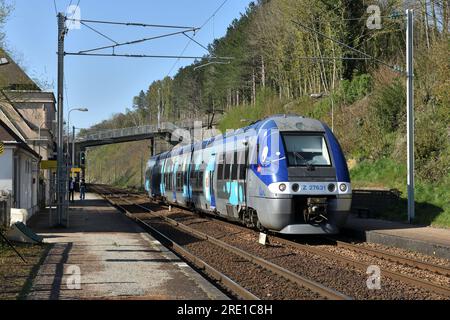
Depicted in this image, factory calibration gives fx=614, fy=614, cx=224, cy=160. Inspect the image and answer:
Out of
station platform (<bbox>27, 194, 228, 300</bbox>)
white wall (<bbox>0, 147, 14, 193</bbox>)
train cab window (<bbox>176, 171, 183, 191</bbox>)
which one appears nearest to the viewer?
station platform (<bbox>27, 194, 228, 300</bbox>)

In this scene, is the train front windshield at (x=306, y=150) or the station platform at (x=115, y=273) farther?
the train front windshield at (x=306, y=150)

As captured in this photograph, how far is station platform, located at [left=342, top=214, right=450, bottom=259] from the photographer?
13721 mm

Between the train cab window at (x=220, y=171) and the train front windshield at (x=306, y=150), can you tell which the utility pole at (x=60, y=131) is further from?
the train front windshield at (x=306, y=150)

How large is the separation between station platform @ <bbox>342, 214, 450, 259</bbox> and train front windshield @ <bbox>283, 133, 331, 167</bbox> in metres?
2.47

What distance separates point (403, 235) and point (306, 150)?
11.1ft

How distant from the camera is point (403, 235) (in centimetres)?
1589

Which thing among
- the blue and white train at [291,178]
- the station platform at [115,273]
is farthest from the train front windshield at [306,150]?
the station platform at [115,273]

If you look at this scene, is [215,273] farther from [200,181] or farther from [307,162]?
[200,181]

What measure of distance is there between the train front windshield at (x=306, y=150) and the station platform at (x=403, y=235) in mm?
2472

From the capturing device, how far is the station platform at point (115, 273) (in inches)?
343

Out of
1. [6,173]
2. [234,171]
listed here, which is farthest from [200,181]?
[6,173]

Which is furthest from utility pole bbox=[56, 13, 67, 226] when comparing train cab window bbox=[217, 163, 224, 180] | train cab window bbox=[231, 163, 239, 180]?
train cab window bbox=[231, 163, 239, 180]

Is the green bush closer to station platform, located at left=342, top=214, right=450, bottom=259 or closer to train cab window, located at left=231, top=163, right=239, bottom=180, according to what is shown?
station platform, located at left=342, top=214, right=450, bottom=259

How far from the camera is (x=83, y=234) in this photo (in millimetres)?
18500
